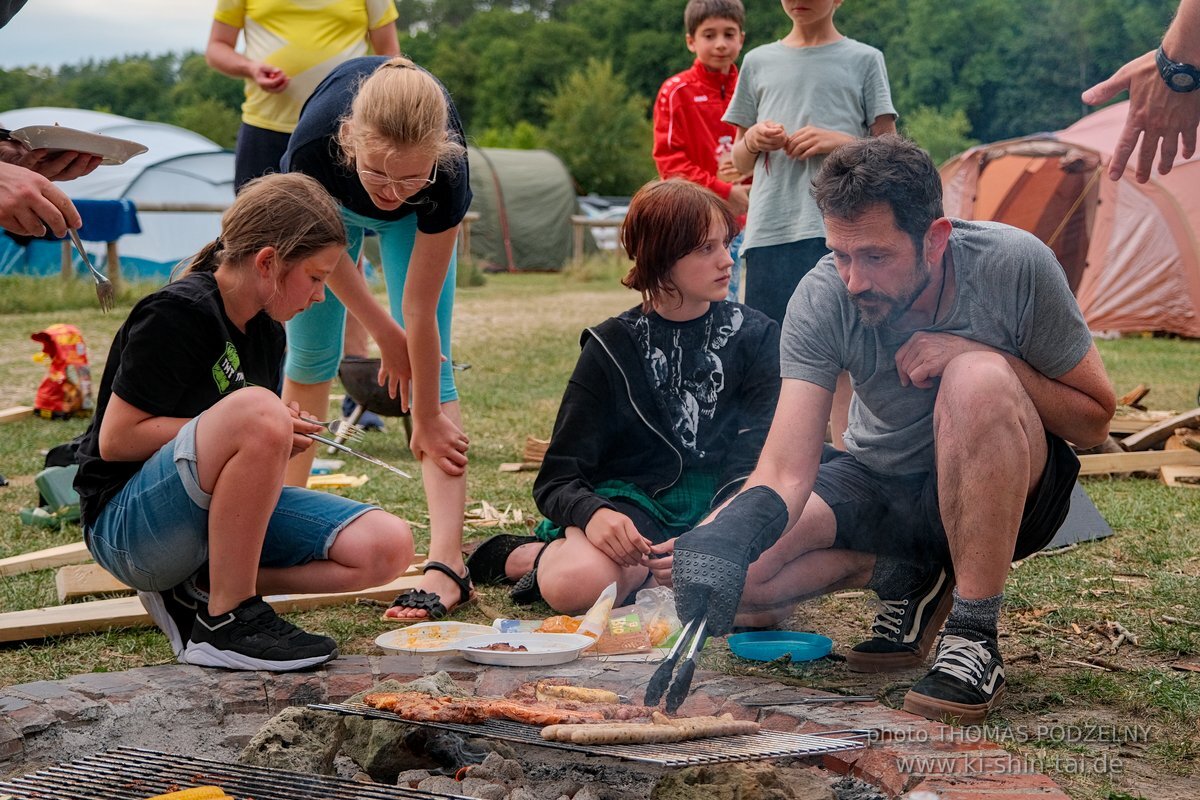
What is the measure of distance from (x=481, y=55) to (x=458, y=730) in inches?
2167

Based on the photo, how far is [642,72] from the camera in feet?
156

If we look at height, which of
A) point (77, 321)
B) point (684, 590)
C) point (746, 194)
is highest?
point (746, 194)

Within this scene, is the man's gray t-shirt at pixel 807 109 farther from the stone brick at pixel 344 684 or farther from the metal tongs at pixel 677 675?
the stone brick at pixel 344 684

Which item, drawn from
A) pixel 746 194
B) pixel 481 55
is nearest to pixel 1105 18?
pixel 746 194

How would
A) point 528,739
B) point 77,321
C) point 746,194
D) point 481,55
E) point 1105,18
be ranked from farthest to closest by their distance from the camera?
1. point 481,55
2. point 1105,18
3. point 77,321
4. point 746,194
5. point 528,739

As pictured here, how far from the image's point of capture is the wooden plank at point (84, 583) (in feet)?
10.9

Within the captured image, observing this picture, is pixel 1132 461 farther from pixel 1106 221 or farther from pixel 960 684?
pixel 1106 221

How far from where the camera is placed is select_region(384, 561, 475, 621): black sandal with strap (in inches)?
123

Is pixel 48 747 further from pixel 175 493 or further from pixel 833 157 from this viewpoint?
pixel 833 157

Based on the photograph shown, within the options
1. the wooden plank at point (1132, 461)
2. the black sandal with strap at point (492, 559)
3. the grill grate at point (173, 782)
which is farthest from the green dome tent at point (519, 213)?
the grill grate at point (173, 782)

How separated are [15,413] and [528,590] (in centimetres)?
437

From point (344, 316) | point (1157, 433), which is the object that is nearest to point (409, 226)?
point (344, 316)

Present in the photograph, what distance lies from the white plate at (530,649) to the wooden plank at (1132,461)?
323 cm

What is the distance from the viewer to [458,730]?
6.29 feet
